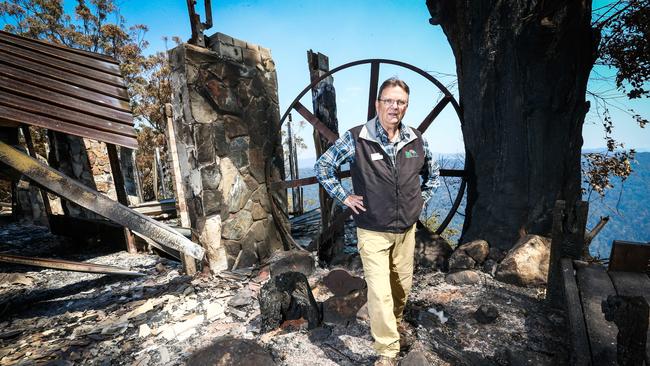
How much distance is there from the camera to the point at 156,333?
2889 mm

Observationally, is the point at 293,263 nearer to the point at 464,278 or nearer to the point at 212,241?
the point at 212,241

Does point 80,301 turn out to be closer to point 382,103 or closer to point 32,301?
point 32,301

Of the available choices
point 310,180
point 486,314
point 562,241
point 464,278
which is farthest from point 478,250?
point 310,180

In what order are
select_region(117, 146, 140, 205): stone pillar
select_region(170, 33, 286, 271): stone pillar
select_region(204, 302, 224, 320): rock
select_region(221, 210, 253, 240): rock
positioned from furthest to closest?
select_region(117, 146, 140, 205): stone pillar → select_region(221, 210, 253, 240): rock → select_region(170, 33, 286, 271): stone pillar → select_region(204, 302, 224, 320): rock

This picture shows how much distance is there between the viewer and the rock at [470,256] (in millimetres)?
3600

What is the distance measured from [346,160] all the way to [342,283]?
170 cm

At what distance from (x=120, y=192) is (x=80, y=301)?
2.64 m

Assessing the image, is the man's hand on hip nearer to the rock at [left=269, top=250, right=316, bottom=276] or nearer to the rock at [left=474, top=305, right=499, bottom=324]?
the rock at [left=474, top=305, right=499, bottom=324]

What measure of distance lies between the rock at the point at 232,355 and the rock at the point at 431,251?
7.63 feet

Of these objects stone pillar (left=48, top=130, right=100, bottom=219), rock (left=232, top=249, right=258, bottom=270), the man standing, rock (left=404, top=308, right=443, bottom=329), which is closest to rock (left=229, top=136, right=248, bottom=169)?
rock (left=232, top=249, right=258, bottom=270)

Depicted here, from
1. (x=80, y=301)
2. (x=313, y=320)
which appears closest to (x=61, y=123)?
(x=80, y=301)

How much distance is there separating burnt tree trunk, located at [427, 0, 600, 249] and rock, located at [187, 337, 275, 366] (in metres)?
2.94

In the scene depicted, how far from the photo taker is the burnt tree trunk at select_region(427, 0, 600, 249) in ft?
10.7

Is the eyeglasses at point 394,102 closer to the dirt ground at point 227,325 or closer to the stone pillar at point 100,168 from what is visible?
the dirt ground at point 227,325
